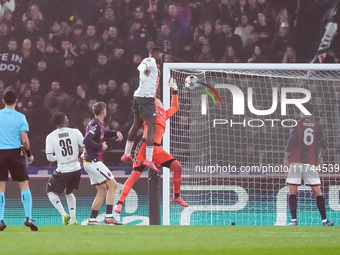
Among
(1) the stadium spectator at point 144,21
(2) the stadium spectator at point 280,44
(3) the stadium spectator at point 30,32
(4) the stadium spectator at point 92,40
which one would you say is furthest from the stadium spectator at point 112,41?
(2) the stadium spectator at point 280,44

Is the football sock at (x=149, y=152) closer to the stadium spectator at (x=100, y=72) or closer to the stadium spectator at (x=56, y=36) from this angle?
the stadium spectator at (x=100, y=72)

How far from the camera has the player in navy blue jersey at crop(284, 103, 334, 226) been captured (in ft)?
34.6

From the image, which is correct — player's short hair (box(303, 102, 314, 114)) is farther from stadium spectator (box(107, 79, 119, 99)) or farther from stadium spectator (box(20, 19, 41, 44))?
stadium spectator (box(20, 19, 41, 44))

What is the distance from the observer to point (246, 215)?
11.6 m

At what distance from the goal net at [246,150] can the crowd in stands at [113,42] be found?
11.5ft

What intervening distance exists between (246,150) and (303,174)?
133cm

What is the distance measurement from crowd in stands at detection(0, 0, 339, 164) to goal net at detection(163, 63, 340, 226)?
3.50 meters

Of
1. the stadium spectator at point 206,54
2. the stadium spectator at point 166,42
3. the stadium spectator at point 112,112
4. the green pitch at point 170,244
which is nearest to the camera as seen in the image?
the green pitch at point 170,244

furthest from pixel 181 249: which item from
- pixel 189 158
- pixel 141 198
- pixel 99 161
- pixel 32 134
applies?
pixel 32 134

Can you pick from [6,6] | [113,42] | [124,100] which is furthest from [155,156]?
[6,6]

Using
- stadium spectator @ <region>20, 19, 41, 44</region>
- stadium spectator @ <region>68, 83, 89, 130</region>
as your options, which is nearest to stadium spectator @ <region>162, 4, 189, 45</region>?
stadium spectator @ <region>68, 83, 89, 130</region>

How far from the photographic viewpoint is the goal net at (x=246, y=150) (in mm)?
11352

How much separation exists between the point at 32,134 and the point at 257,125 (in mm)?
5100

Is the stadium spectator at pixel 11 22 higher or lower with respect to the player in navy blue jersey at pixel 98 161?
higher
